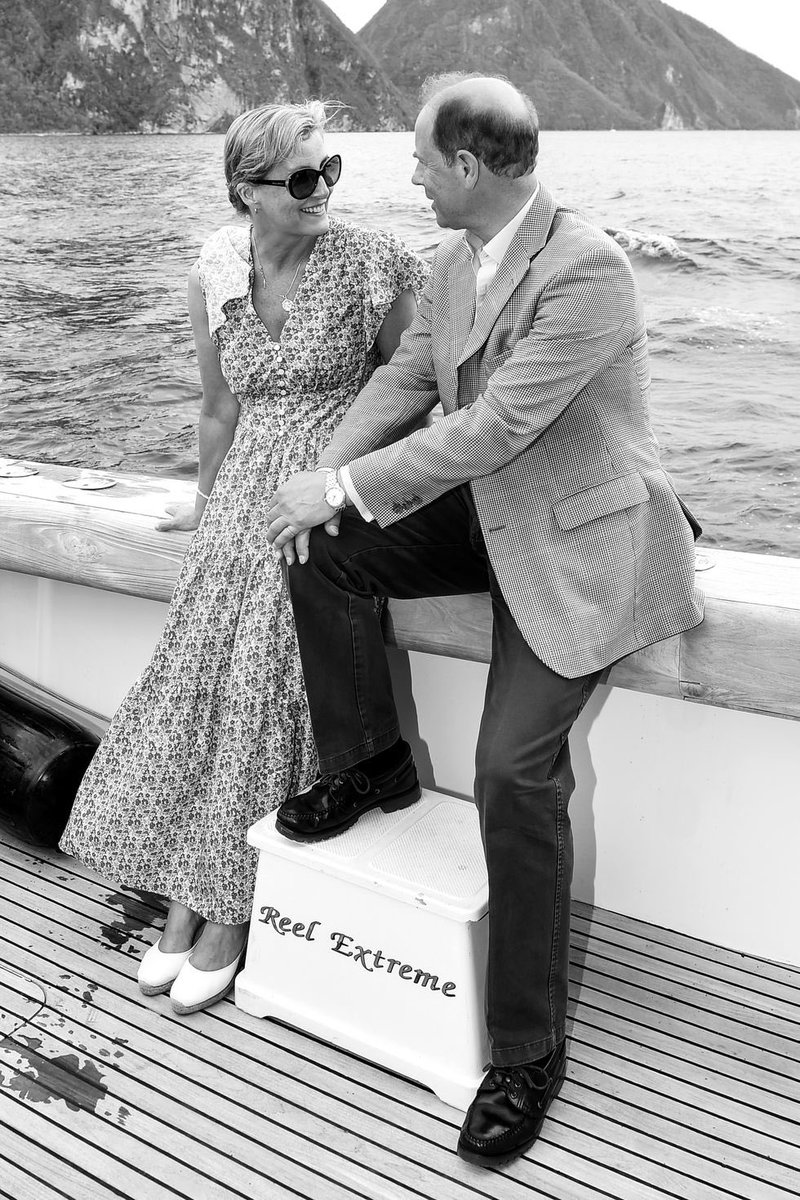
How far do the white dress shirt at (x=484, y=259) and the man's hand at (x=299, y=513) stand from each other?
0.14 feet

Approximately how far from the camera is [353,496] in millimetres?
1562

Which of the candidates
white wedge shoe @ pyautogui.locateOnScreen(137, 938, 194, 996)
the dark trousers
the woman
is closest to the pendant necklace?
the woman

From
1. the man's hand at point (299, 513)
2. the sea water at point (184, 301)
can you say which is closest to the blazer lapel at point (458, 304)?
the man's hand at point (299, 513)

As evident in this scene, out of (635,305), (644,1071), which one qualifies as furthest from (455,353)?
(644,1071)

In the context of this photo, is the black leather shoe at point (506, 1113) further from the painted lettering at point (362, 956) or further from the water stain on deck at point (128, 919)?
the water stain on deck at point (128, 919)

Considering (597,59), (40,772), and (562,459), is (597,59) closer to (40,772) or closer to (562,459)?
(40,772)

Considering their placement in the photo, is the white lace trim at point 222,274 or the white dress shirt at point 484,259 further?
the white lace trim at point 222,274

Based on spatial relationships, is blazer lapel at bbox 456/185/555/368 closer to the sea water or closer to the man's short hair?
the man's short hair

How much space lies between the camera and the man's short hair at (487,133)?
1425 millimetres

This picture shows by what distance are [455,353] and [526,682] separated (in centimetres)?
47

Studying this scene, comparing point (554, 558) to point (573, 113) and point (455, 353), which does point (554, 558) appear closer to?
point (455, 353)

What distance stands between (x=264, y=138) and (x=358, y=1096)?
56.5 inches

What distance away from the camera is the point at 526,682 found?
150cm

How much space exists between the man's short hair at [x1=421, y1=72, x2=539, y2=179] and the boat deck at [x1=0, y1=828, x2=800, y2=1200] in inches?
50.7
